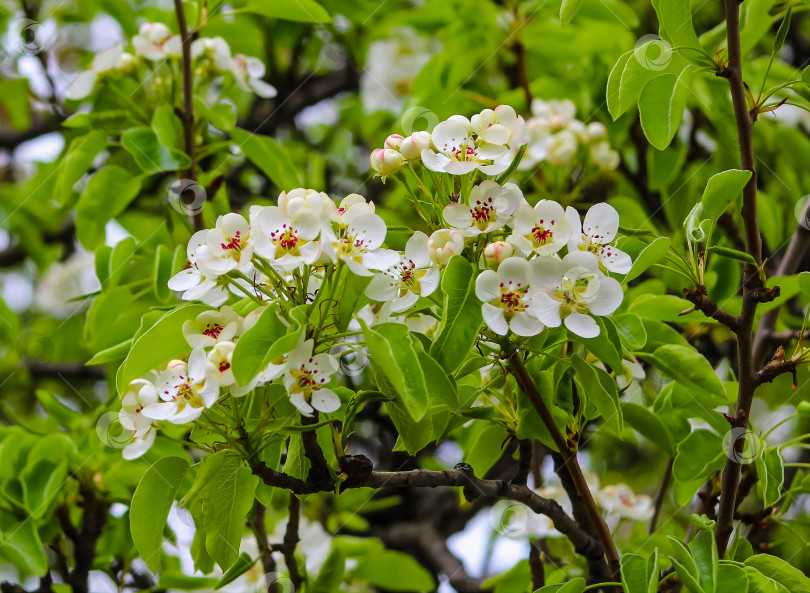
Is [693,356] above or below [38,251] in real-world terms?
above

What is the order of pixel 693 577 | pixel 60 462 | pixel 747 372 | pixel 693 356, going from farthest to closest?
pixel 60 462 → pixel 693 356 → pixel 747 372 → pixel 693 577

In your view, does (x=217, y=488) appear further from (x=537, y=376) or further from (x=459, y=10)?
(x=459, y=10)

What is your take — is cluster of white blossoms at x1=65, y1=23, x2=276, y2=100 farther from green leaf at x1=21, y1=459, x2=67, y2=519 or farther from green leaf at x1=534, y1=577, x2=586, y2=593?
green leaf at x1=534, y1=577, x2=586, y2=593

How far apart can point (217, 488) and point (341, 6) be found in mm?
1926

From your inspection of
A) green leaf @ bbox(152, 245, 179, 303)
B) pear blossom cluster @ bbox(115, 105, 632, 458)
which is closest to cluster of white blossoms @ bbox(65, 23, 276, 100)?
green leaf @ bbox(152, 245, 179, 303)

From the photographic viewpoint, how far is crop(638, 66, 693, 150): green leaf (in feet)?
4.18

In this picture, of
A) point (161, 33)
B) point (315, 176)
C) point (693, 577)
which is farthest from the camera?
point (315, 176)

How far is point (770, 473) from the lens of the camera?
1.29m

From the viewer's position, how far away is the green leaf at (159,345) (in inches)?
43.9

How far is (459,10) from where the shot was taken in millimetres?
2238

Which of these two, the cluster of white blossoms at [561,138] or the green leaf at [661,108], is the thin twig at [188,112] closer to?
the cluster of white blossoms at [561,138]

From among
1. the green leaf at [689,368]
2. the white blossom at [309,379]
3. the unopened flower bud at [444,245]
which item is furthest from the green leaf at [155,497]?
the green leaf at [689,368]

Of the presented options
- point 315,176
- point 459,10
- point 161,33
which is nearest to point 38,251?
point 315,176

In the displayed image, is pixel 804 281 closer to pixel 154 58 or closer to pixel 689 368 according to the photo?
pixel 689 368
